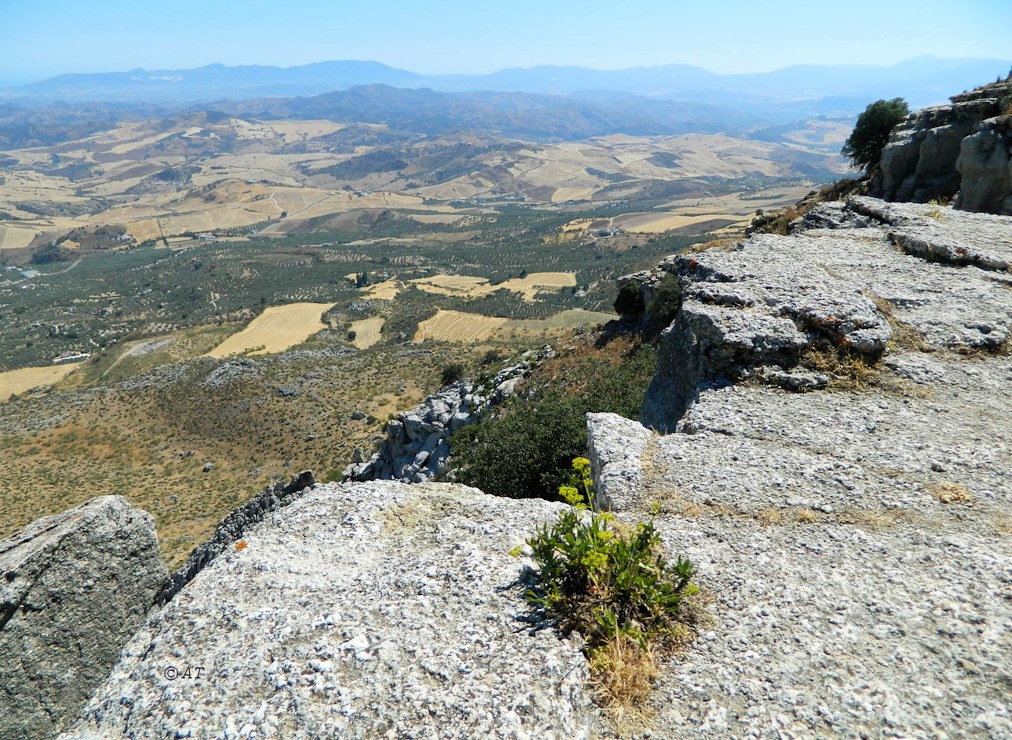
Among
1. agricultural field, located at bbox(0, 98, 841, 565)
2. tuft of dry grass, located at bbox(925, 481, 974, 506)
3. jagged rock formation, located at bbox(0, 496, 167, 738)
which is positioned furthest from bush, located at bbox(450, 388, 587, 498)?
agricultural field, located at bbox(0, 98, 841, 565)

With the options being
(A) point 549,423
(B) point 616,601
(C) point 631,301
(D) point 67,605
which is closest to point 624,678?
(B) point 616,601

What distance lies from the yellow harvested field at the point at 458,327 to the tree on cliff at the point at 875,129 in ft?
192

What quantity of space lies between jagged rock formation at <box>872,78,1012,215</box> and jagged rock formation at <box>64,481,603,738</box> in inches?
1072

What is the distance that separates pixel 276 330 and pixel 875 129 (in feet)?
Result: 313

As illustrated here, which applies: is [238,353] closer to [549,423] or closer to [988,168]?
[549,423]

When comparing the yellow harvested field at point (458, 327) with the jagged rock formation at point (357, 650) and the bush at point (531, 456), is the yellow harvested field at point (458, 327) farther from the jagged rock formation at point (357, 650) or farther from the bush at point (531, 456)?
the jagged rock formation at point (357, 650)

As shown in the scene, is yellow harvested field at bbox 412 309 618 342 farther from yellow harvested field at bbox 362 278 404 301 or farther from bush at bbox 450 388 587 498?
bush at bbox 450 388 587 498

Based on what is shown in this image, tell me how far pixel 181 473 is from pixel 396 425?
879 inches

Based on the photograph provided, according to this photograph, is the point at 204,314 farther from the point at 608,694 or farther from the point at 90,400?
the point at 608,694

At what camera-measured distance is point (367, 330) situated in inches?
4173

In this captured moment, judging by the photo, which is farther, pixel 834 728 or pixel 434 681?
pixel 434 681

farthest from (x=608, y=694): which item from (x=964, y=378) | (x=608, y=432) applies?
(x=964, y=378)

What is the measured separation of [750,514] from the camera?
8367 millimetres

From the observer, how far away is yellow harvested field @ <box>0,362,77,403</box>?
289 ft
